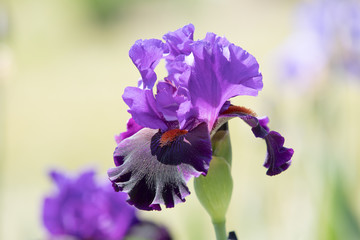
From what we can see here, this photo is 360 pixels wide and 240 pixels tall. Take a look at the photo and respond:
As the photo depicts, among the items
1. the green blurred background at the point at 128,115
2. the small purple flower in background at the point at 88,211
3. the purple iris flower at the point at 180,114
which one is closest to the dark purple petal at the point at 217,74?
the purple iris flower at the point at 180,114

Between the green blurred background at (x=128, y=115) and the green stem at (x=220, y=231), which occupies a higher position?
the green blurred background at (x=128, y=115)

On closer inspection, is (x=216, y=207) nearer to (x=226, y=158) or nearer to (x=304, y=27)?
(x=226, y=158)

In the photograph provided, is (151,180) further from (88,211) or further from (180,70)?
(88,211)

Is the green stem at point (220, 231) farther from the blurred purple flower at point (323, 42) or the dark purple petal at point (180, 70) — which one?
the blurred purple flower at point (323, 42)

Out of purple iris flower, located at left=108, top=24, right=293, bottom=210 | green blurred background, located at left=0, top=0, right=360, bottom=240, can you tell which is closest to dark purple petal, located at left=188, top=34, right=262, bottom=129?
purple iris flower, located at left=108, top=24, right=293, bottom=210

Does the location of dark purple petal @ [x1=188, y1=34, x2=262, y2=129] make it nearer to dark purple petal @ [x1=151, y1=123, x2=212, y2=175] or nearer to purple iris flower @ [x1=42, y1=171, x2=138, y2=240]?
dark purple petal @ [x1=151, y1=123, x2=212, y2=175]

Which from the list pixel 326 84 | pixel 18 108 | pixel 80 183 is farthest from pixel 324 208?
pixel 18 108
